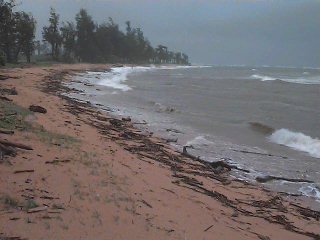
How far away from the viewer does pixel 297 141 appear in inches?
659

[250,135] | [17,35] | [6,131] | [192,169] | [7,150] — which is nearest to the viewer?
[7,150]

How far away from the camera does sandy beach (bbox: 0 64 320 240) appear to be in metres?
5.29

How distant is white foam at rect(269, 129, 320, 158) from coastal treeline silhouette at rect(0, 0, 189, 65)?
15728 millimetres

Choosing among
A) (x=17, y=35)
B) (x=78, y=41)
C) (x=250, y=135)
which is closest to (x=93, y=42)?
(x=78, y=41)

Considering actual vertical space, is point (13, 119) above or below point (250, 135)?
above

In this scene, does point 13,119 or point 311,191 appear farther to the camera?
point 13,119

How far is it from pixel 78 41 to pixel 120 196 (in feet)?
280

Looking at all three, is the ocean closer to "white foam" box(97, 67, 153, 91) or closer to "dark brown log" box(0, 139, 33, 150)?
"dark brown log" box(0, 139, 33, 150)

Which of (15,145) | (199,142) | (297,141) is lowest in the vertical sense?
(297,141)

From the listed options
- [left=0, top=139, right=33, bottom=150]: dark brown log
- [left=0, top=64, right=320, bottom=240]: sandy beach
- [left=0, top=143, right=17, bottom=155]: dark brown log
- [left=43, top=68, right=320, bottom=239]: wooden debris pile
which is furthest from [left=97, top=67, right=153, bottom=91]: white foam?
[left=0, top=143, right=17, bottom=155]: dark brown log

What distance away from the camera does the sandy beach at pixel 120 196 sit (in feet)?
17.4

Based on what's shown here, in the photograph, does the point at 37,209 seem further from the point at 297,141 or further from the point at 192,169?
the point at 297,141

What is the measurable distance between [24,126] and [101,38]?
291 ft

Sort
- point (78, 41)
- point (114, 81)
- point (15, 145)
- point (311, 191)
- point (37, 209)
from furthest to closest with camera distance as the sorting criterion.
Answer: point (78, 41)
point (114, 81)
point (311, 191)
point (15, 145)
point (37, 209)
